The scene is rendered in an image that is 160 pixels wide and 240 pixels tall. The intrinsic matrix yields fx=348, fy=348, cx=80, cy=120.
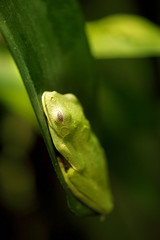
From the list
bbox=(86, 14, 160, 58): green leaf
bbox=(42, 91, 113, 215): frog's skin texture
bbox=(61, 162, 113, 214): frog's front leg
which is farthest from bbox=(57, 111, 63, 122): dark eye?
bbox=(86, 14, 160, 58): green leaf

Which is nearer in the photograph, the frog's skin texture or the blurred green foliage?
the frog's skin texture

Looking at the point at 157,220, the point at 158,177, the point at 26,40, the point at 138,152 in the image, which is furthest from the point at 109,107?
the point at 157,220

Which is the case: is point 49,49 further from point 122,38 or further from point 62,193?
point 62,193

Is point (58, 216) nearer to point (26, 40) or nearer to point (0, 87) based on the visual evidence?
point (0, 87)

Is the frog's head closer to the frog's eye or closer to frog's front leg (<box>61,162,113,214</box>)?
the frog's eye

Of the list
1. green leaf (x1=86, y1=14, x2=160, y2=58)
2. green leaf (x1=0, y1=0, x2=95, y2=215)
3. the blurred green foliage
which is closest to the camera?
green leaf (x1=0, y1=0, x2=95, y2=215)

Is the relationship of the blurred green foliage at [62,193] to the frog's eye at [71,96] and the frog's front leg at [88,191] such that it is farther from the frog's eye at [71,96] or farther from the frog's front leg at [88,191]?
the frog's eye at [71,96]

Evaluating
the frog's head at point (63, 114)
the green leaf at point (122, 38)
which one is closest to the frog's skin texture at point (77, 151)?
the frog's head at point (63, 114)

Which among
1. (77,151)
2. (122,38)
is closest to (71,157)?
(77,151)
